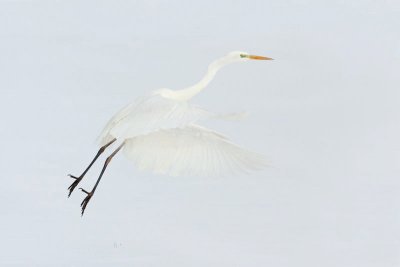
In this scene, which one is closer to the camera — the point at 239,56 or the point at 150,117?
the point at 150,117

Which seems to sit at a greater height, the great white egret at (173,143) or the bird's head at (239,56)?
the bird's head at (239,56)

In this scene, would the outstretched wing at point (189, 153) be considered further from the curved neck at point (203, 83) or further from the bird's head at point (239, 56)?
the bird's head at point (239, 56)

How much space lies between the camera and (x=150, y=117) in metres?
6.97

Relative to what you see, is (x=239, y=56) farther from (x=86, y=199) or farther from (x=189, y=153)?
(x=86, y=199)

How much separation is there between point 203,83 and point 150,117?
973 millimetres

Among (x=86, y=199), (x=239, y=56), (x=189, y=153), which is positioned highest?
(x=239, y=56)

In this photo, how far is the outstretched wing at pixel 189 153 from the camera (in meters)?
7.50

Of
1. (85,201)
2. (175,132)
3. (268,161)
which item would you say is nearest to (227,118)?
(268,161)

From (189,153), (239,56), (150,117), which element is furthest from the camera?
(239,56)

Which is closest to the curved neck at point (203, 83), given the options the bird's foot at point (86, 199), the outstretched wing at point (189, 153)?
the outstretched wing at point (189, 153)

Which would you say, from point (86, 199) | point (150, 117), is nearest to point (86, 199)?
point (86, 199)

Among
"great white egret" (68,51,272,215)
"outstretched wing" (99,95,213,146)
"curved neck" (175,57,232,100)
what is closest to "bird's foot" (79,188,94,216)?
"great white egret" (68,51,272,215)

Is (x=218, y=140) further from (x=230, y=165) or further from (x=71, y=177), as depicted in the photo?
(x=71, y=177)

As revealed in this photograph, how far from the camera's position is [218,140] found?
7.61 metres
